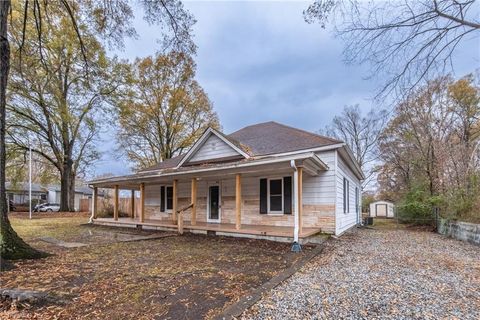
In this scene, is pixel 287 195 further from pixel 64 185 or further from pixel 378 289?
pixel 64 185

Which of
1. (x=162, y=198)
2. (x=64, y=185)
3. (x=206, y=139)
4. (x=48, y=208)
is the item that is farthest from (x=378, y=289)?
(x=48, y=208)

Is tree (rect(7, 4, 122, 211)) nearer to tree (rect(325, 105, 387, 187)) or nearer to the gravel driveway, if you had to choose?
the gravel driveway

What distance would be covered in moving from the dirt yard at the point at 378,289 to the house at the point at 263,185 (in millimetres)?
2088

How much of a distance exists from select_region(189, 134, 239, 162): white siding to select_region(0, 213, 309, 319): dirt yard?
4344 millimetres

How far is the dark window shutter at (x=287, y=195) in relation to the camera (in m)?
9.47

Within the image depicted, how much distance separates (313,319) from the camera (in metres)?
2.93

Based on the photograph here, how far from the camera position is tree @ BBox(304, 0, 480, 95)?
451cm

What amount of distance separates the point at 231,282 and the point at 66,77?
74.3 feet

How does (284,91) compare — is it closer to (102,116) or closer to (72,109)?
(102,116)

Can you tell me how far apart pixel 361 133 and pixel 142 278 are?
1069 inches

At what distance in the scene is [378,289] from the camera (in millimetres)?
3912

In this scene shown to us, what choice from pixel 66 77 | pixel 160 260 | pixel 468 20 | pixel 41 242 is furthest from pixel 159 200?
pixel 66 77

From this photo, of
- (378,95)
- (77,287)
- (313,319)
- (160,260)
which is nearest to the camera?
(313,319)

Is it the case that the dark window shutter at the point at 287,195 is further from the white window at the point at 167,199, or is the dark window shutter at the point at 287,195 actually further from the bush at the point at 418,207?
the bush at the point at 418,207
